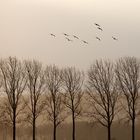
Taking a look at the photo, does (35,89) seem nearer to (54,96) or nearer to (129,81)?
(54,96)

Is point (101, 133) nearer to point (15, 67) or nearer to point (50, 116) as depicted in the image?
point (50, 116)

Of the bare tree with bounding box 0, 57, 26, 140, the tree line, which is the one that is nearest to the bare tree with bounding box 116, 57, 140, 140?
the tree line

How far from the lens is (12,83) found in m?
46.0

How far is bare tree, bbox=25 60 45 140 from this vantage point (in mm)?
47219

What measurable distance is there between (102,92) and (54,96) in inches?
190

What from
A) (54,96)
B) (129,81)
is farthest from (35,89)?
(129,81)

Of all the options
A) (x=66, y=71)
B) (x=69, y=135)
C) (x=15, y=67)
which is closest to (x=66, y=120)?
(x=69, y=135)

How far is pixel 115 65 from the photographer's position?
50844 mm

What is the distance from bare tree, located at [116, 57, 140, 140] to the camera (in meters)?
48.1

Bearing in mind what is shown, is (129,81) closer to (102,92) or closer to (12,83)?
(102,92)

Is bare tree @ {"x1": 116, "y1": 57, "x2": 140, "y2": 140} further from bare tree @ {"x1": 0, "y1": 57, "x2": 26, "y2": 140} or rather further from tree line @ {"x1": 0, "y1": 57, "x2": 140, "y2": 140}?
bare tree @ {"x1": 0, "y1": 57, "x2": 26, "y2": 140}

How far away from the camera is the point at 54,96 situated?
47719 millimetres

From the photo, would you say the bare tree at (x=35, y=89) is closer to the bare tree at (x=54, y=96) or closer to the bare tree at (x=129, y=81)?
the bare tree at (x=54, y=96)

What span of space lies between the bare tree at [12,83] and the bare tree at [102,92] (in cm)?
709
